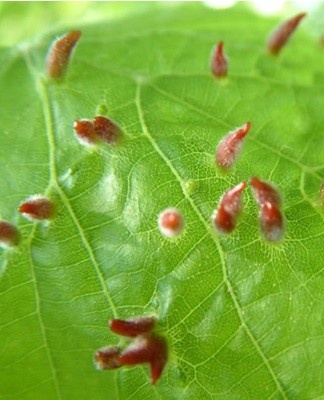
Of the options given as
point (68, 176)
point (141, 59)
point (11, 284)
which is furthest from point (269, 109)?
point (11, 284)

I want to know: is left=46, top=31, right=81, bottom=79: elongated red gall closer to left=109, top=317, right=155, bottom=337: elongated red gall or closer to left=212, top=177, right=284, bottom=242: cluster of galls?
left=212, top=177, right=284, bottom=242: cluster of galls

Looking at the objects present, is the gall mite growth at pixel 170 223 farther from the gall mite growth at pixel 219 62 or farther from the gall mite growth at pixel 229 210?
the gall mite growth at pixel 219 62

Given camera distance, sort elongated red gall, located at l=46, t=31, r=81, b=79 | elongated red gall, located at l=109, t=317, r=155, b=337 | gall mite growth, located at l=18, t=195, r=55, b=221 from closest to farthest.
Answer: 1. elongated red gall, located at l=109, t=317, r=155, b=337
2. gall mite growth, located at l=18, t=195, r=55, b=221
3. elongated red gall, located at l=46, t=31, r=81, b=79

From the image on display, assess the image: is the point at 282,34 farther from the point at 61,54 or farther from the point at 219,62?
the point at 61,54

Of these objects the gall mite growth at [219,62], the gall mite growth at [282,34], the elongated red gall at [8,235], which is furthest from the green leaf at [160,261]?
the gall mite growth at [282,34]

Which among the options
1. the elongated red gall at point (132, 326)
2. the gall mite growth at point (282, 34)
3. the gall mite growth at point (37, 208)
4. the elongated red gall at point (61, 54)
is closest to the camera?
the elongated red gall at point (132, 326)

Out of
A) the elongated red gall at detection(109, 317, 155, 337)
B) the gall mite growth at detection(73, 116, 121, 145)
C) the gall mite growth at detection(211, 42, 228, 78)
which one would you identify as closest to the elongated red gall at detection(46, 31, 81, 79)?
the gall mite growth at detection(73, 116, 121, 145)

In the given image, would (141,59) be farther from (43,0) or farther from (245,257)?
(43,0)
